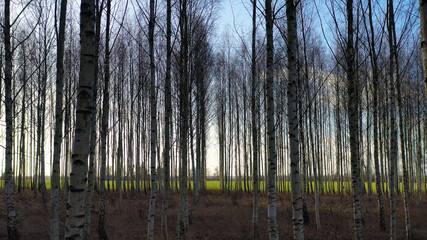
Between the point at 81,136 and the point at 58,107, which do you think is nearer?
the point at 81,136

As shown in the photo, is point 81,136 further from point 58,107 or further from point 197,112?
point 197,112

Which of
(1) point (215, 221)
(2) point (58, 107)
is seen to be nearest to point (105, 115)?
(2) point (58, 107)

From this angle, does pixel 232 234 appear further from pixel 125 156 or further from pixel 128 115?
pixel 125 156

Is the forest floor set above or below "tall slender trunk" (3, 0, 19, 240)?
below

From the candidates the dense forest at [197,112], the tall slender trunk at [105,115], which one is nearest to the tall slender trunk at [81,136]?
the dense forest at [197,112]

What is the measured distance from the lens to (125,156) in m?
23.4

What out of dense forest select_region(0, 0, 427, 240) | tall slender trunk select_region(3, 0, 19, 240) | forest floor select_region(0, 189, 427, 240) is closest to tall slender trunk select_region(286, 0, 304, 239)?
dense forest select_region(0, 0, 427, 240)

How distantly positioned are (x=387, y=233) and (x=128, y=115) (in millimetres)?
Result: 15982

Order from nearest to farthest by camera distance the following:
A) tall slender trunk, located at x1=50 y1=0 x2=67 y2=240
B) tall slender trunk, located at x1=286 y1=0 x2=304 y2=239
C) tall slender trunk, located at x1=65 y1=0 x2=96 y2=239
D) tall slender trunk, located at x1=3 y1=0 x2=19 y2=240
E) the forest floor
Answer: tall slender trunk, located at x1=65 y1=0 x2=96 y2=239 < tall slender trunk, located at x1=286 y1=0 x2=304 y2=239 < tall slender trunk, located at x1=50 y1=0 x2=67 y2=240 < tall slender trunk, located at x1=3 y1=0 x2=19 y2=240 < the forest floor

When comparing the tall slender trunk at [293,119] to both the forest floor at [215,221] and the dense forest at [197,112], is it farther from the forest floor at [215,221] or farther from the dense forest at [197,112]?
the forest floor at [215,221]

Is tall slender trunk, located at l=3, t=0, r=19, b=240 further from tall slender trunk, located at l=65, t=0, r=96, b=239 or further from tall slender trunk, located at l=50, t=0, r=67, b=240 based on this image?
tall slender trunk, located at l=65, t=0, r=96, b=239

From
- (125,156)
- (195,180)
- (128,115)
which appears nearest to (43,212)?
(195,180)

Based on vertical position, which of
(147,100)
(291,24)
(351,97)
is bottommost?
(351,97)

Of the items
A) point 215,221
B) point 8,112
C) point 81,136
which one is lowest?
point 215,221
